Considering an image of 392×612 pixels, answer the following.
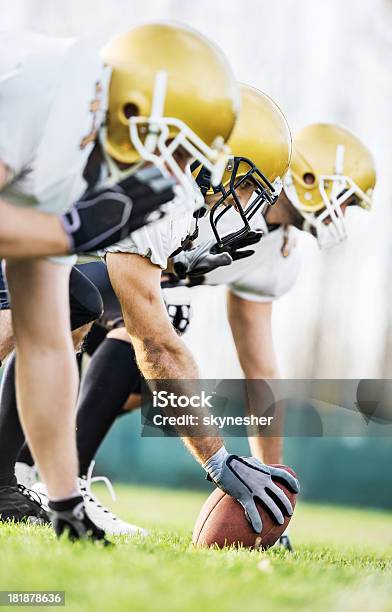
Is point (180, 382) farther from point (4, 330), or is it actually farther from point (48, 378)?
point (48, 378)

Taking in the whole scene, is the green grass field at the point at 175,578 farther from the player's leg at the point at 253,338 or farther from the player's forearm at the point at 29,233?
the player's leg at the point at 253,338

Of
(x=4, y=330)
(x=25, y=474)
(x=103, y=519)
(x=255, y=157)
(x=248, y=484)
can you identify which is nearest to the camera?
(x=248, y=484)

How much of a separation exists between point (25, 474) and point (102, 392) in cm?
44

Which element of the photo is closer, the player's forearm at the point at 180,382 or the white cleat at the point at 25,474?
the player's forearm at the point at 180,382

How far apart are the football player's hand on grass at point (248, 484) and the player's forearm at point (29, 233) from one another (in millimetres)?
1220

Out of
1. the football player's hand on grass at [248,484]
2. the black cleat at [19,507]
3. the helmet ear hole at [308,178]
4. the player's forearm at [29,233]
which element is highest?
the player's forearm at [29,233]

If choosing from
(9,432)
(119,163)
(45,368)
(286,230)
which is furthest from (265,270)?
(45,368)

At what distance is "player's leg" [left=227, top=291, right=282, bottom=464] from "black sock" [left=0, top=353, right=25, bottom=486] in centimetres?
130

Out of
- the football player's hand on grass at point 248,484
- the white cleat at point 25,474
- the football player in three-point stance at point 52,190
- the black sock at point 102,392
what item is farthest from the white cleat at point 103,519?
the football player in three-point stance at point 52,190

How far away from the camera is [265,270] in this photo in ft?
15.9

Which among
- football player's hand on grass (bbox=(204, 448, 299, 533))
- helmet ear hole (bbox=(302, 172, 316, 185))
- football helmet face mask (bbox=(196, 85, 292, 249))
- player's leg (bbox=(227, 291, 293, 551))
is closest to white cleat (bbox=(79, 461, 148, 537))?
football player's hand on grass (bbox=(204, 448, 299, 533))

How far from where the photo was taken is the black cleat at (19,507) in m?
3.74

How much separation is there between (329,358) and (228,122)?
73.7ft

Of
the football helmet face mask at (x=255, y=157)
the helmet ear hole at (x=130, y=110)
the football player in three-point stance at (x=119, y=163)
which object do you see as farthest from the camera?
the football helmet face mask at (x=255, y=157)
